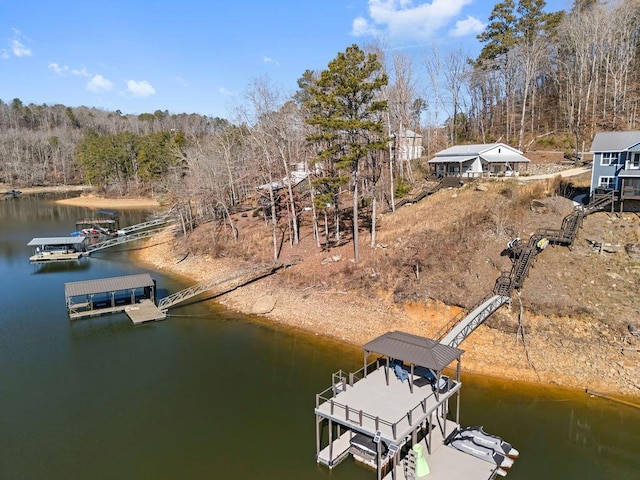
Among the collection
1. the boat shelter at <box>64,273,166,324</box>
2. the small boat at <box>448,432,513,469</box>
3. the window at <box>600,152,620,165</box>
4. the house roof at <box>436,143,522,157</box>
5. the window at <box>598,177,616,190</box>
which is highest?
the house roof at <box>436,143,522,157</box>

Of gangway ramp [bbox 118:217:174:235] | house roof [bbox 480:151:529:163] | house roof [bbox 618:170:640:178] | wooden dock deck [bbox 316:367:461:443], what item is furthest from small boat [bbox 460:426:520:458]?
gangway ramp [bbox 118:217:174:235]

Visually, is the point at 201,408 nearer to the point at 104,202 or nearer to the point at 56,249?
the point at 56,249

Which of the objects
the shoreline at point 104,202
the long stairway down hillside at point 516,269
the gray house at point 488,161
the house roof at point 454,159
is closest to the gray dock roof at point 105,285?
the long stairway down hillside at point 516,269

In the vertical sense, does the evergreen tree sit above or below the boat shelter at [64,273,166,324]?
above

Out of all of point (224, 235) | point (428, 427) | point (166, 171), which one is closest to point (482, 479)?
point (428, 427)

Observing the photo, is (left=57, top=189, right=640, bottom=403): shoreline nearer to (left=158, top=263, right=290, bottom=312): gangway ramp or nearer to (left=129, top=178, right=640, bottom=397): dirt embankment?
(left=129, top=178, right=640, bottom=397): dirt embankment

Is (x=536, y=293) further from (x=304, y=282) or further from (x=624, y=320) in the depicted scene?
(x=304, y=282)

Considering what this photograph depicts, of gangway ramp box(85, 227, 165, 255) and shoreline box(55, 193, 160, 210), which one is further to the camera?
shoreline box(55, 193, 160, 210)

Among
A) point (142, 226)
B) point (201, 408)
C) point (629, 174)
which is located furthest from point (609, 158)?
point (142, 226)

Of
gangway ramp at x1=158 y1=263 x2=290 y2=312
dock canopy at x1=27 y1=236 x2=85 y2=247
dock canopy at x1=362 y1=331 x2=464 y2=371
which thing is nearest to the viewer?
dock canopy at x1=362 y1=331 x2=464 y2=371
